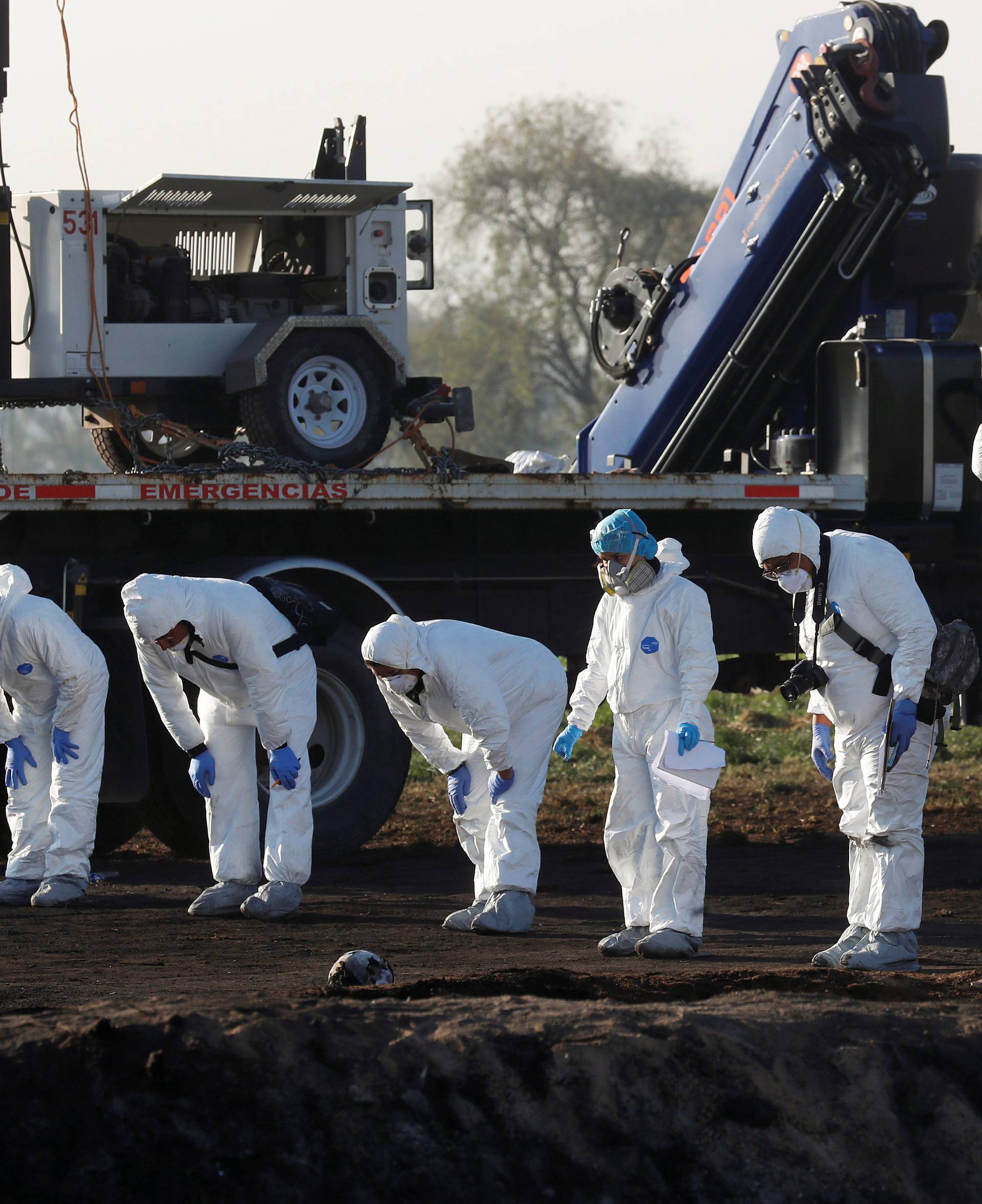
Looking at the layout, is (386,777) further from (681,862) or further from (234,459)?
(681,862)

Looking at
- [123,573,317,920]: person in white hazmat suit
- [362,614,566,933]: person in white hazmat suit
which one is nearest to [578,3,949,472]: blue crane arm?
[362,614,566,933]: person in white hazmat suit

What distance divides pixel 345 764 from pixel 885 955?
13.1ft

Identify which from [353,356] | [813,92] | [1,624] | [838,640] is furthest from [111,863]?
[813,92]

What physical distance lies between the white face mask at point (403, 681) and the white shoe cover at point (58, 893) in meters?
2.02

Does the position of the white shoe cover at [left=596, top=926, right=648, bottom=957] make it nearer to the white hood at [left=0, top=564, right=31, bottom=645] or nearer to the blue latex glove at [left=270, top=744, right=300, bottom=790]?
the blue latex glove at [left=270, top=744, right=300, bottom=790]

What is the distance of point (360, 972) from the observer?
634 centimetres

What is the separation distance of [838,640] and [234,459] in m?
3.91

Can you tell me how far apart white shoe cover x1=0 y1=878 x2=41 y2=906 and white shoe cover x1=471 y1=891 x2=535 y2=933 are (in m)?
2.30

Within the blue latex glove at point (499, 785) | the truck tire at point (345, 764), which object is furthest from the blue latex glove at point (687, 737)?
the truck tire at point (345, 764)

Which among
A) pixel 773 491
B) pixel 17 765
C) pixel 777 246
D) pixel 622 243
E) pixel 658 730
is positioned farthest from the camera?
pixel 622 243

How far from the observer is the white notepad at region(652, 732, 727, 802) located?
7531mm

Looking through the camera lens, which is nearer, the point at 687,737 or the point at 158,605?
the point at 687,737

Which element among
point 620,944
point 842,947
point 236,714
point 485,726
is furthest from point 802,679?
point 236,714

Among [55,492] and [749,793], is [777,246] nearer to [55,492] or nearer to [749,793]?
[749,793]
